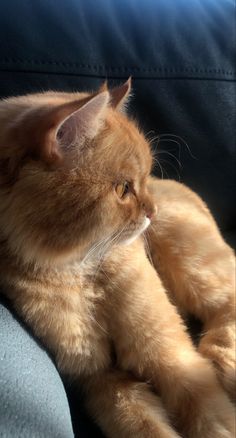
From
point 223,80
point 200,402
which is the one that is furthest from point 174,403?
point 223,80

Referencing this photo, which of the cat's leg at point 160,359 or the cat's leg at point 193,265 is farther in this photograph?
the cat's leg at point 193,265

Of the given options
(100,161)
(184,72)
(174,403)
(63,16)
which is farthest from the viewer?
(184,72)

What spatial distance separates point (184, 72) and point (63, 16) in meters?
0.32

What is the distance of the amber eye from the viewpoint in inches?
34.4

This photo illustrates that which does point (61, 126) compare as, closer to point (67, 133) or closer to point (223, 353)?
point (67, 133)

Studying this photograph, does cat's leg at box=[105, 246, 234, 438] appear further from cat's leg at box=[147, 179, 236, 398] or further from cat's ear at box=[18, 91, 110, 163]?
cat's ear at box=[18, 91, 110, 163]

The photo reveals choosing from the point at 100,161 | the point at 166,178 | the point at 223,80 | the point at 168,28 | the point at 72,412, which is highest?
the point at 168,28

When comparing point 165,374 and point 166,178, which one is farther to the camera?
point 166,178

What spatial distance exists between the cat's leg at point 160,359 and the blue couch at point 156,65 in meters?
0.14

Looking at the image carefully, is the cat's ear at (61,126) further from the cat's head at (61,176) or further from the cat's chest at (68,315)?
the cat's chest at (68,315)

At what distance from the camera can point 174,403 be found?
3.11 ft

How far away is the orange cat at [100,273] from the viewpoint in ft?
2.58

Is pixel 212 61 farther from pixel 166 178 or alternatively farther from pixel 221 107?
pixel 166 178

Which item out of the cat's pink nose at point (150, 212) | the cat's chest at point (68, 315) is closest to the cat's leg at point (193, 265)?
the cat's pink nose at point (150, 212)
